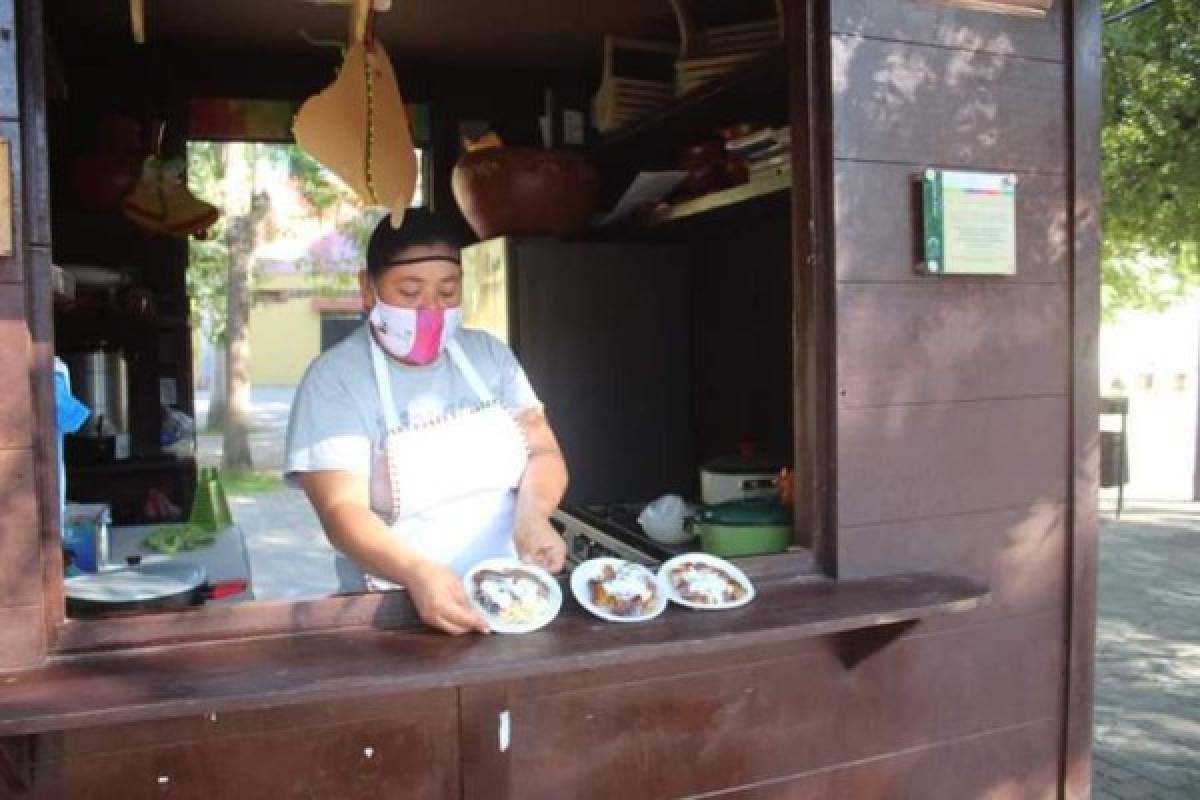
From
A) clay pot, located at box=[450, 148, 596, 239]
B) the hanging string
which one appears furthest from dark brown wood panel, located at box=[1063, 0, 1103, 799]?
clay pot, located at box=[450, 148, 596, 239]

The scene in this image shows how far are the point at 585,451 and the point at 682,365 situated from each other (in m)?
0.58

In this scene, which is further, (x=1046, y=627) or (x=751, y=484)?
(x=751, y=484)

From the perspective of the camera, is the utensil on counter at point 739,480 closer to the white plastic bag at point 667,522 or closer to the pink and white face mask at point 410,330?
the white plastic bag at point 667,522

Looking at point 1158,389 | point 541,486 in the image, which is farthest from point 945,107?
point 1158,389

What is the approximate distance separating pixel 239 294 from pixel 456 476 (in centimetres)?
1200

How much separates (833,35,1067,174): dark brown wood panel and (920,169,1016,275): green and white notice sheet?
59 millimetres

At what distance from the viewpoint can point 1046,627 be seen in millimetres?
2834

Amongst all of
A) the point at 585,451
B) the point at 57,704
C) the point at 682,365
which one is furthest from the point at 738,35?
the point at 57,704

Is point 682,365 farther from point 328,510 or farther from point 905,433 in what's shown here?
point 328,510

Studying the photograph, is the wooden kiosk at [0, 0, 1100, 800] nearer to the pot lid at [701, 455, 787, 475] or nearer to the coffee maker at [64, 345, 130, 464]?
the pot lid at [701, 455, 787, 475]

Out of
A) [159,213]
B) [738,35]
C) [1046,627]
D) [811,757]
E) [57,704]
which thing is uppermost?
[738,35]

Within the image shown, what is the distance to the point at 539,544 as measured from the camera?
7.63ft

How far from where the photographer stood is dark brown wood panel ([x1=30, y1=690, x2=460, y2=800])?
196 cm

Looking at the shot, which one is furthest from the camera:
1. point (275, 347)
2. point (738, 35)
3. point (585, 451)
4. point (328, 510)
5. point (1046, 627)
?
point (275, 347)
